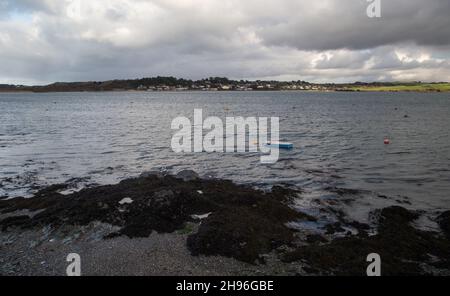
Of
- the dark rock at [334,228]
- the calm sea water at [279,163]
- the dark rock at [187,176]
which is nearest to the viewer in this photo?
the dark rock at [334,228]

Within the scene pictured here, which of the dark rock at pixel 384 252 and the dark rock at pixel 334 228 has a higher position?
the dark rock at pixel 384 252

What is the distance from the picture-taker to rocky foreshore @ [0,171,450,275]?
35.5 feet

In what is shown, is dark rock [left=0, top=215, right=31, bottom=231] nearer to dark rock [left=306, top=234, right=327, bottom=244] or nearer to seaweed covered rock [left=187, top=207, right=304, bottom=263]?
seaweed covered rock [left=187, top=207, right=304, bottom=263]

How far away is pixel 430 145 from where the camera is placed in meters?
36.8

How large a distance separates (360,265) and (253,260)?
3244mm

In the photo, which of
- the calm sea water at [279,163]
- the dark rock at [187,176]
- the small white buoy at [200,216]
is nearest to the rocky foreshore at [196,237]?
the small white buoy at [200,216]

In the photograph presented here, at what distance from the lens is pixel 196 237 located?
1226cm

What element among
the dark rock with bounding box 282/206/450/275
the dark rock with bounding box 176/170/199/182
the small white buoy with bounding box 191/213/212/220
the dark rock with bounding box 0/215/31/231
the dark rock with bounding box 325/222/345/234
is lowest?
the dark rock with bounding box 325/222/345/234

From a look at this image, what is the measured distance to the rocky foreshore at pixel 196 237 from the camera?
10.8 metres

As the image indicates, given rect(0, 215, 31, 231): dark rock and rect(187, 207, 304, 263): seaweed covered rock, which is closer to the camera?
rect(187, 207, 304, 263): seaweed covered rock

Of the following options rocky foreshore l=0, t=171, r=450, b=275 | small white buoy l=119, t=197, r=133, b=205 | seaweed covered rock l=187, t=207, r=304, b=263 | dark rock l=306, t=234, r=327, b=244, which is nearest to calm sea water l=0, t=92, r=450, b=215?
rocky foreshore l=0, t=171, r=450, b=275

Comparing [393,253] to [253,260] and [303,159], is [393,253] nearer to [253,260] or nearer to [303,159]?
[253,260]

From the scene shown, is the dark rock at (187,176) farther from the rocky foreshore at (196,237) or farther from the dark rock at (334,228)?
the dark rock at (334,228)
